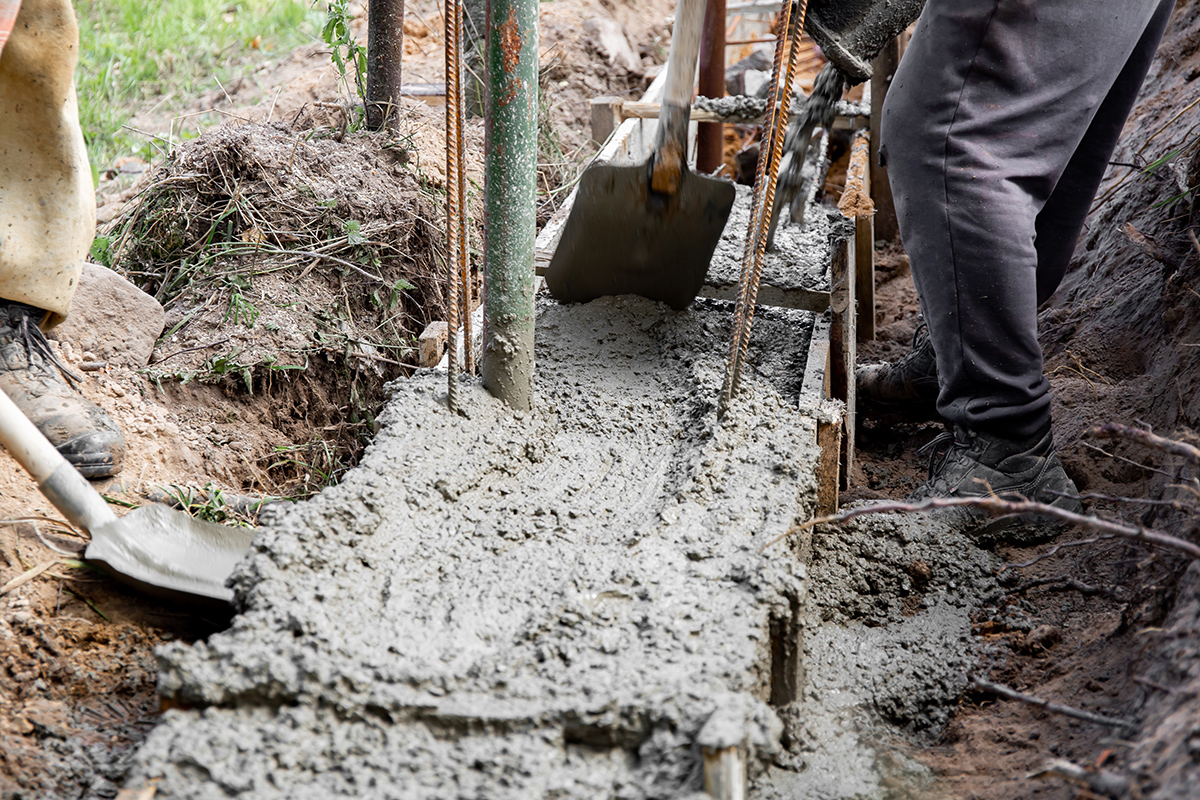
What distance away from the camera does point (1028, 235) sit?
6.46ft

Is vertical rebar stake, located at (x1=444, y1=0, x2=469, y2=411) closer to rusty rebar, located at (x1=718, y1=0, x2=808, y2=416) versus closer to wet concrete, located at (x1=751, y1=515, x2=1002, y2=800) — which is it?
A: rusty rebar, located at (x1=718, y1=0, x2=808, y2=416)

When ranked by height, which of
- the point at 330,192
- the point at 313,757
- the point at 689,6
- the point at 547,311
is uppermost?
the point at 689,6

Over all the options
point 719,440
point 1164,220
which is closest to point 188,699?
point 719,440

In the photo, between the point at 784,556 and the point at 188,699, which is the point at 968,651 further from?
the point at 188,699

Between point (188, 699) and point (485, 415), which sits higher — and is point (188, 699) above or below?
below

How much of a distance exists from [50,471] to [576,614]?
1001 mm

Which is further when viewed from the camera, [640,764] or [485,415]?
[485,415]

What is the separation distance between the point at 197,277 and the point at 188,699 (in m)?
1.87

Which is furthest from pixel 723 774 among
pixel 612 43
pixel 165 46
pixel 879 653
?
pixel 165 46

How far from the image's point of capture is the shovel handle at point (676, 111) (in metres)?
2.09

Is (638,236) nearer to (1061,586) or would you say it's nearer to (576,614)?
(576,614)

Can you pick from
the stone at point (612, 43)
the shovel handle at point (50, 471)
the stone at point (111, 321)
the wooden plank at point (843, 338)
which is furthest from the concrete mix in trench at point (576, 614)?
the stone at point (612, 43)

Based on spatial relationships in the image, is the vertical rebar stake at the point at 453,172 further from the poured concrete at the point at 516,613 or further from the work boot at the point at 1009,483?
the work boot at the point at 1009,483

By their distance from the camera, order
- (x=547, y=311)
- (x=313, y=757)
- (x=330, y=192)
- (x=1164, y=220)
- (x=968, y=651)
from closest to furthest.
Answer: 1. (x=313, y=757)
2. (x=968, y=651)
3. (x=547, y=311)
4. (x=1164, y=220)
5. (x=330, y=192)
